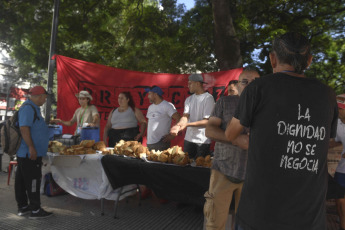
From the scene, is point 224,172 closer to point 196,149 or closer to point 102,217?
point 196,149

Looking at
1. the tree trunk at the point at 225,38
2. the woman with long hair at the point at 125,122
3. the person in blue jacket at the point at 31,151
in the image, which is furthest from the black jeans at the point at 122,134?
the tree trunk at the point at 225,38

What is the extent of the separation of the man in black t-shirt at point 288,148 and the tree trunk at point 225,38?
620cm

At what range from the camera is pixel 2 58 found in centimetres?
3694

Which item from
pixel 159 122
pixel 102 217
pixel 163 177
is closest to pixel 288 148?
pixel 163 177

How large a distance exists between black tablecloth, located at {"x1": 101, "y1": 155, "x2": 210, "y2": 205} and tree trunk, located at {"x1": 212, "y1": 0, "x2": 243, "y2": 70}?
14.6 ft

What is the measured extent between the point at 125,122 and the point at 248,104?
3939 millimetres

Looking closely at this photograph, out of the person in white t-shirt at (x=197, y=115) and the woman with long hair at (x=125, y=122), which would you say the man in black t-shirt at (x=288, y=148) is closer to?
the person in white t-shirt at (x=197, y=115)

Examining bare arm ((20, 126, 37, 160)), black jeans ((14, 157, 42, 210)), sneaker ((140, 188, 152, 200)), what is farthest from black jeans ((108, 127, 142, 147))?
bare arm ((20, 126, 37, 160))

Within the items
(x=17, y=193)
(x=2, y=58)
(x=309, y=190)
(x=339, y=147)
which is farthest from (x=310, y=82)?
(x=2, y=58)

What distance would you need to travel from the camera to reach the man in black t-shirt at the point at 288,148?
1.32 metres

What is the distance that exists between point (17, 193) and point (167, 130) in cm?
236

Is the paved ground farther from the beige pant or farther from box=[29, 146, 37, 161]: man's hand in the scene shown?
the beige pant

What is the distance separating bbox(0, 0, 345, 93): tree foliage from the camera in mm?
8852

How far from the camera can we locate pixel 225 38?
24.6ft
